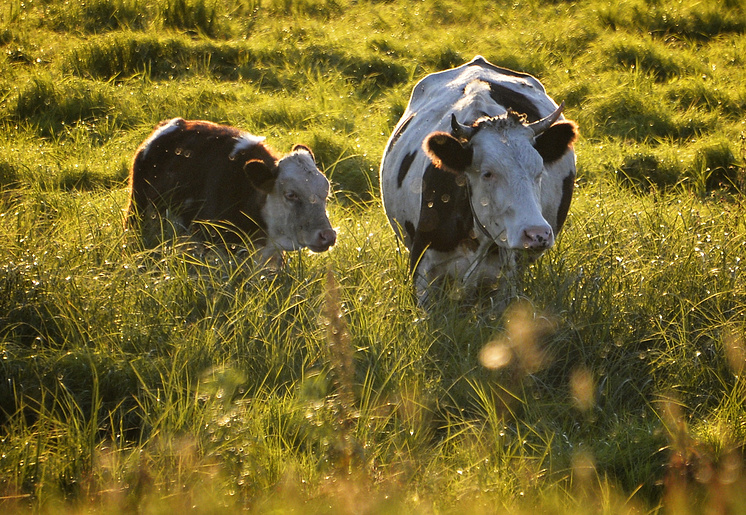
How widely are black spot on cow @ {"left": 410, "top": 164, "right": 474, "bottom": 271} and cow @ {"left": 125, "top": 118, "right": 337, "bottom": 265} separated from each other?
0.60 metres

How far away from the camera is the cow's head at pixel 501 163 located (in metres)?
4.27

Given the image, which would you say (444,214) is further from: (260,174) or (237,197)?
(237,197)

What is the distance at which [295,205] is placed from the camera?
543 cm

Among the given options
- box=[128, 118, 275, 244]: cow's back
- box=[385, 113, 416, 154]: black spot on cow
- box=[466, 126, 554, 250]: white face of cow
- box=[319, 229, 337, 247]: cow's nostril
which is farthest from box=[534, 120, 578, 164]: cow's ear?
box=[128, 118, 275, 244]: cow's back

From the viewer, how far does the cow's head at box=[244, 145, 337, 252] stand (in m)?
5.29

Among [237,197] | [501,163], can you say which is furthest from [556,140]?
[237,197]

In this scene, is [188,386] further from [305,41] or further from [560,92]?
[305,41]

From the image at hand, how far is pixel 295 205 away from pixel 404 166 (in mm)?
776

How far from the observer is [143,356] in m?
3.71

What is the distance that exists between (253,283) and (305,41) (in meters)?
7.71

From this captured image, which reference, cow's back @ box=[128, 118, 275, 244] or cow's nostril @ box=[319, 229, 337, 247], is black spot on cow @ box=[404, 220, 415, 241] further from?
cow's back @ box=[128, 118, 275, 244]

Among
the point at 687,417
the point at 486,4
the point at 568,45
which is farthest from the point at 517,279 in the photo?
the point at 486,4

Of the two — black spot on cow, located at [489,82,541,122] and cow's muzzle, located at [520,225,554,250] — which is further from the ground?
black spot on cow, located at [489,82,541,122]

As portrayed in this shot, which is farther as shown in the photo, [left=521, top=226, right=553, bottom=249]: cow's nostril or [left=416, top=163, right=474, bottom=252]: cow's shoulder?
[left=416, top=163, right=474, bottom=252]: cow's shoulder
